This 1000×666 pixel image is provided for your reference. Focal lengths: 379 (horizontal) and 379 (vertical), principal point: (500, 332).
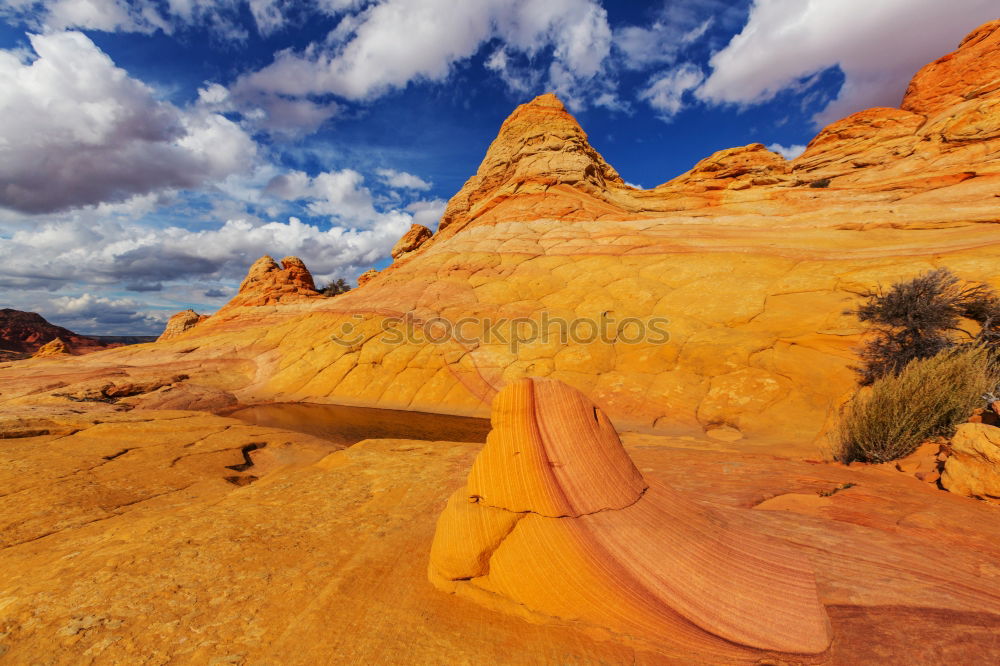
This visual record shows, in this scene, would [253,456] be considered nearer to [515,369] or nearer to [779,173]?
[515,369]

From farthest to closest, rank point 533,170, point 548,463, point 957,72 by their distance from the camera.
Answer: point 957,72 → point 533,170 → point 548,463

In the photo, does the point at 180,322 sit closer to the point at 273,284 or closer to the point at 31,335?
the point at 273,284

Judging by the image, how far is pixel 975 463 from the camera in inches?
156

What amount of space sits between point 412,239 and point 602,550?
40.2m

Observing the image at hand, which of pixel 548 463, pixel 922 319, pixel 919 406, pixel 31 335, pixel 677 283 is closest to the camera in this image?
pixel 548 463

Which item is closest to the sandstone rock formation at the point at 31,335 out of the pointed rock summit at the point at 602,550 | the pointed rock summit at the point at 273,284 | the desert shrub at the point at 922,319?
the pointed rock summit at the point at 273,284

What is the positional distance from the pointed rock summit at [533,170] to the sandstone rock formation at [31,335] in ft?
196

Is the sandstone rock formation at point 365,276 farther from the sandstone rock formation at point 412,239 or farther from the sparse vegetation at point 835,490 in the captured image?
the sparse vegetation at point 835,490

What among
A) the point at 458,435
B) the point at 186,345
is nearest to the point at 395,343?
the point at 458,435

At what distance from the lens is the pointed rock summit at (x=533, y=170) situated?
27.0m

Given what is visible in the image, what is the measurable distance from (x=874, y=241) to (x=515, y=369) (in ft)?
48.9

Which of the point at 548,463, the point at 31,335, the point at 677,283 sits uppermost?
the point at 677,283

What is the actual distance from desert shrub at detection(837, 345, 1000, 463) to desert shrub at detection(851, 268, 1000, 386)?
9.91 ft

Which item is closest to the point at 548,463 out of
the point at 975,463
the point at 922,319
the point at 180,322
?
the point at 975,463
